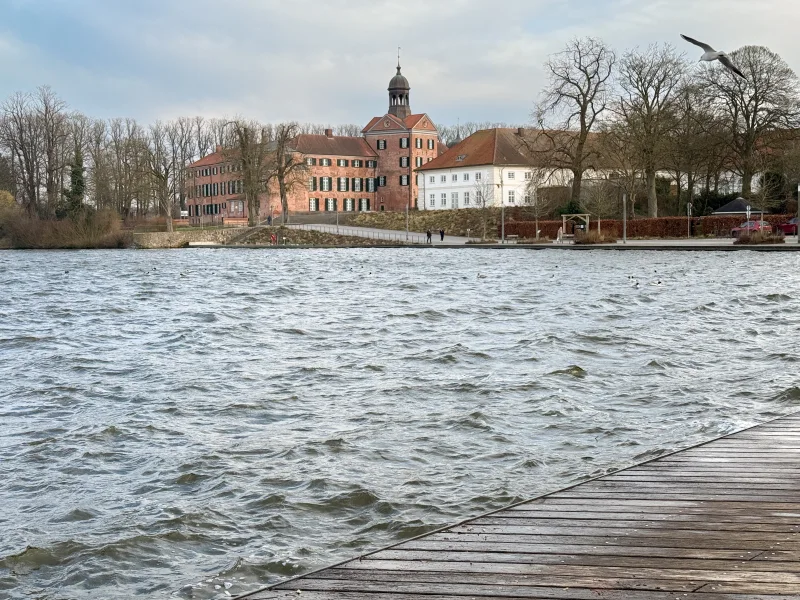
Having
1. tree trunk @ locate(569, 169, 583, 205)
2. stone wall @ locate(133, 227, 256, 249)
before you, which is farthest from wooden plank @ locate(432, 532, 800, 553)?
stone wall @ locate(133, 227, 256, 249)

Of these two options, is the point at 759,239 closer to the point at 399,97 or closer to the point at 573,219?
the point at 573,219

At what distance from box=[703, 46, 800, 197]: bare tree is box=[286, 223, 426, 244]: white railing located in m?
26.8

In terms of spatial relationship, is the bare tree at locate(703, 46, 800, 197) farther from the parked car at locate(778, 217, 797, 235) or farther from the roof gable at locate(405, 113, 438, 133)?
the roof gable at locate(405, 113, 438, 133)

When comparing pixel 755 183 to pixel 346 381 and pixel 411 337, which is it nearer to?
pixel 411 337

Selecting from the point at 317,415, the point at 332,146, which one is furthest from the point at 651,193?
the point at 317,415

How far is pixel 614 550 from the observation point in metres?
4.91

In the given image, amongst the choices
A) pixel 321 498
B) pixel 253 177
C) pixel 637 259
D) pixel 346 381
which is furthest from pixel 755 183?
pixel 321 498

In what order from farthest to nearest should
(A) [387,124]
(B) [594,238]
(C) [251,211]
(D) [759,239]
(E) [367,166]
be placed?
(E) [367,166] < (A) [387,124] < (C) [251,211] < (B) [594,238] < (D) [759,239]

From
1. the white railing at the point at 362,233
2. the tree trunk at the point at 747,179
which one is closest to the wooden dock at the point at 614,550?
the tree trunk at the point at 747,179

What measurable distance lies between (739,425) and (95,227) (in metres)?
66.0

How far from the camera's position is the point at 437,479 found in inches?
320

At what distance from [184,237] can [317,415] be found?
70647 millimetres

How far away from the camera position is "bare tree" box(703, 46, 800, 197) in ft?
192

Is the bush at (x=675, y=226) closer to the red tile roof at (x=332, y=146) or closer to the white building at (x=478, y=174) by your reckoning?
the white building at (x=478, y=174)
